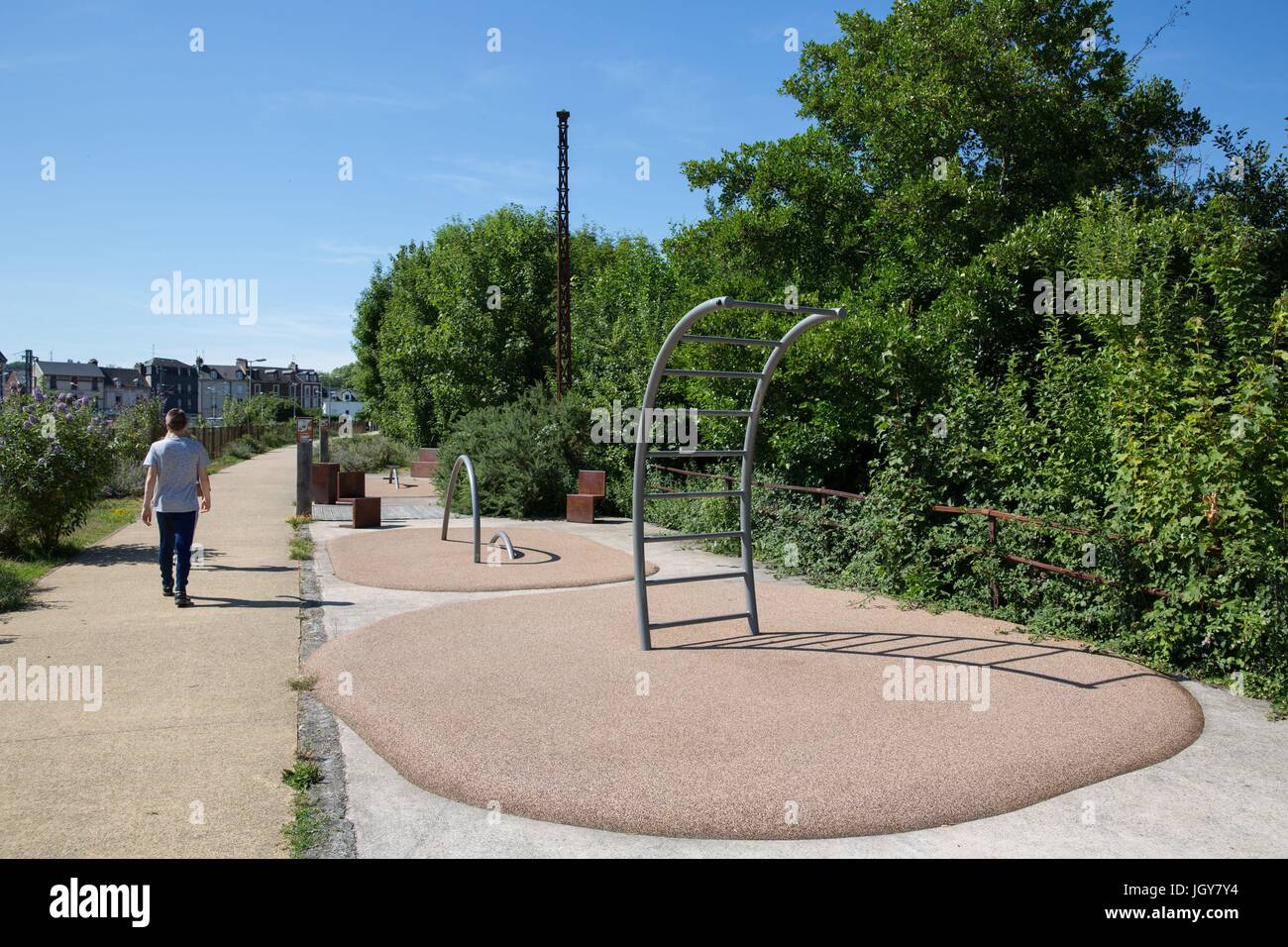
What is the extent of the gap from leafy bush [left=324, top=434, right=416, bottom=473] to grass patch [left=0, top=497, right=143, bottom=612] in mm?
13529

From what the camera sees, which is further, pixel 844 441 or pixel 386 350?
pixel 386 350

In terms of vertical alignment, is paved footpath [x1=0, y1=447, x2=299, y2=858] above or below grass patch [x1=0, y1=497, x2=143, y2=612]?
below

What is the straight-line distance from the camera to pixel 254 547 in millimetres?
12453

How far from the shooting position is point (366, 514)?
14898mm

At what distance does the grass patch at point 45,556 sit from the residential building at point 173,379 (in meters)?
109

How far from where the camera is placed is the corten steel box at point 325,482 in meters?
18.1

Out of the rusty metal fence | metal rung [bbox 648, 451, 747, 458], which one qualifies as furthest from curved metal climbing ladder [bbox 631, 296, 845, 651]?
the rusty metal fence

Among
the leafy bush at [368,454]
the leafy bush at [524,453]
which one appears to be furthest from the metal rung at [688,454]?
the leafy bush at [368,454]

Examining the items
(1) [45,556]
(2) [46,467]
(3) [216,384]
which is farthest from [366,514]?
(3) [216,384]

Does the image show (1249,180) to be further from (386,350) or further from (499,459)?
(386,350)

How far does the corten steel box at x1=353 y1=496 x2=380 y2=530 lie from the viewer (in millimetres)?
14844

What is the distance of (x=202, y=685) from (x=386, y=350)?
37471mm

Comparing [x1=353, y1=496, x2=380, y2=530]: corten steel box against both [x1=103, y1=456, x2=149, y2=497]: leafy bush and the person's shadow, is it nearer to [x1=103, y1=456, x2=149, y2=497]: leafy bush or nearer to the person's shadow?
the person's shadow
